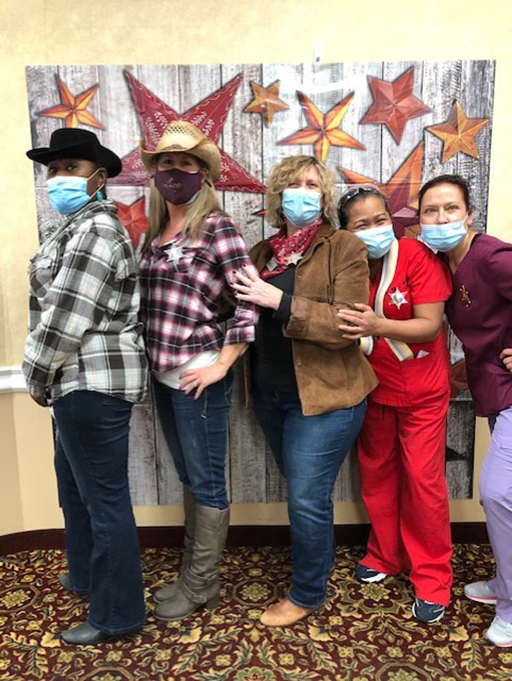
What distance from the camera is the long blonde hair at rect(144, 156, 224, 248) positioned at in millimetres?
1812

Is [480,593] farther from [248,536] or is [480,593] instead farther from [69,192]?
[69,192]

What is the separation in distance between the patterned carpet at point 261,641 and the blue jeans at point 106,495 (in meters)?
0.13

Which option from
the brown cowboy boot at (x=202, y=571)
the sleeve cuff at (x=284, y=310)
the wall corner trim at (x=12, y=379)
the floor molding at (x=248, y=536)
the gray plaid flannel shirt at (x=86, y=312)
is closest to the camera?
the gray plaid flannel shirt at (x=86, y=312)

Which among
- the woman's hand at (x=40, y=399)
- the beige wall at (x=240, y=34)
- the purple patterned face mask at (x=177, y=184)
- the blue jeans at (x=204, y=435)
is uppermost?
the beige wall at (x=240, y=34)

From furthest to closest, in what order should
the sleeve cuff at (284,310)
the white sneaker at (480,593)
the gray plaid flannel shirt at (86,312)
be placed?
1. the white sneaker at (480,593)
2. the sleeve cuff at (284,310)
3. the gray plaid flannel shirt at (86,312)

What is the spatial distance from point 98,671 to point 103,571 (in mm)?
313

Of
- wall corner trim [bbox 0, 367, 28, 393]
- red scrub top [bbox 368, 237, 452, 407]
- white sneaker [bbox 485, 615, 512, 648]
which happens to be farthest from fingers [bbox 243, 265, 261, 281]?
white sneaker [bbox 485, 615, 512, 648]

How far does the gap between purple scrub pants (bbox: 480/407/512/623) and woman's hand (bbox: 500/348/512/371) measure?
6.0 inches

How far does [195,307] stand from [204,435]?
423mm

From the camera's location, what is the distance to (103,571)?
5.92 feet

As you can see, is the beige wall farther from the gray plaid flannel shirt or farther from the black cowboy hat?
the gray plaid flannel shirt

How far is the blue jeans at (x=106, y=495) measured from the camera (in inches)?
66.8

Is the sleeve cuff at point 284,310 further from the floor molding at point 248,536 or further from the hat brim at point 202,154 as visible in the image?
the floor molding at point 248,536

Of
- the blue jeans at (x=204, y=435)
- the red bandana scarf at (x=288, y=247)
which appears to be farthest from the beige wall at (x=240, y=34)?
the blue jeans at (x=204, y=435)
